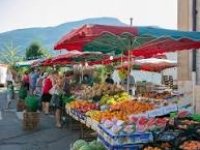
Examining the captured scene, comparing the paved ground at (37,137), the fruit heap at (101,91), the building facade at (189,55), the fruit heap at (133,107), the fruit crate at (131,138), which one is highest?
the building facade at (189,55)

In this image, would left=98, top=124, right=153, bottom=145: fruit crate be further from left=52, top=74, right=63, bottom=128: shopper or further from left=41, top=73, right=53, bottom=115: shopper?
left=41, top=73, right=53, bottom=115: shopper

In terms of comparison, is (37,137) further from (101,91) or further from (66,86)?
(66,86)

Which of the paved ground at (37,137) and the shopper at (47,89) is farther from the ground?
the shopper at (47,89)

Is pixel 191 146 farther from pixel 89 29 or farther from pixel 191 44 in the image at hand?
pixel 191 44

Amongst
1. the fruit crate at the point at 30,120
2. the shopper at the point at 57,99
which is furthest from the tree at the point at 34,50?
the fruit crate at the point at 30,120

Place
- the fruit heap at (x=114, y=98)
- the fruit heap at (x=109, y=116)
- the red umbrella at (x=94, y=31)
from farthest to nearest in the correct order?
the fruit heap at (x=114, y=98), the fruit heap at (x=109, y=116), the red umbrella at (x=94, y=31)

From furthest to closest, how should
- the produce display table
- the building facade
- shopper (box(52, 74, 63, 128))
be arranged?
1. shopper (box(52, 74, 63, 128))
2. the produce display table
3. the building facade

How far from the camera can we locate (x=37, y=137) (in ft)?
47.8

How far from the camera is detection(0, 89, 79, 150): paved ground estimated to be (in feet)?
42.6

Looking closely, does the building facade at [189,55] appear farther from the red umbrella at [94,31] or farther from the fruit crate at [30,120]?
the fruit crate at [30,120]

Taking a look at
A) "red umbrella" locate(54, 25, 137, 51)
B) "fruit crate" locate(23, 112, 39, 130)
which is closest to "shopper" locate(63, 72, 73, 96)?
"fruit crate" locate(23, 112, 39, 130)

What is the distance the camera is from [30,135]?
15.1 meters

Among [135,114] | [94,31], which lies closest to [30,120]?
[135,114]

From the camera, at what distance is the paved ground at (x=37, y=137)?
12977 millimetres
